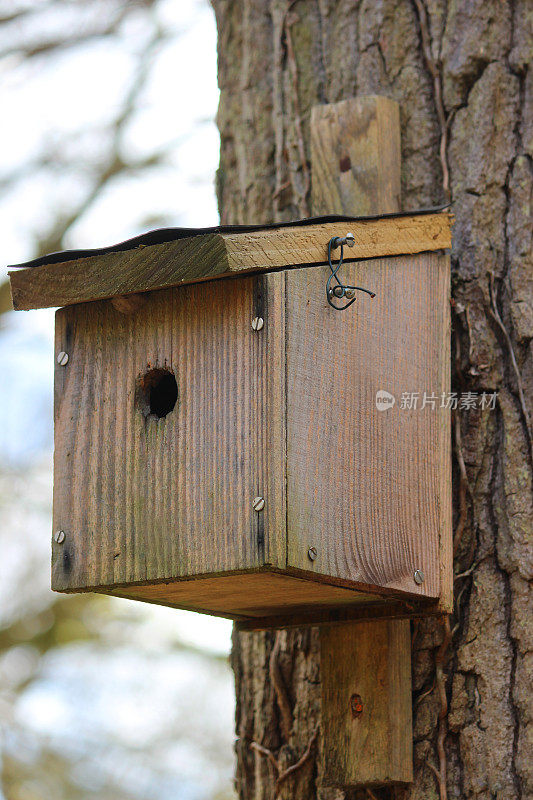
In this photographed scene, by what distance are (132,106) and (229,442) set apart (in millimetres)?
4012

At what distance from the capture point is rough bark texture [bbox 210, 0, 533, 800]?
2354mm

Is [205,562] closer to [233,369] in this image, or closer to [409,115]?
[233,369]

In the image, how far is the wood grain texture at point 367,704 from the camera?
2.34 metres

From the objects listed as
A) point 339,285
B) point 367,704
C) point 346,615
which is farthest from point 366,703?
point 339,285

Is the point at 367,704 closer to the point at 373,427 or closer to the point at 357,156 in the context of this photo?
the point at 373,427

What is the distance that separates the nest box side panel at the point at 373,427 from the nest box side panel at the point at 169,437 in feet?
0.15

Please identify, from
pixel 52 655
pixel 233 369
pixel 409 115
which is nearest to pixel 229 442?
pixel 233 369

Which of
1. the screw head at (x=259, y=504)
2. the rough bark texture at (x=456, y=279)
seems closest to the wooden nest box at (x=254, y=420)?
the screw head at (x=259, y=504)

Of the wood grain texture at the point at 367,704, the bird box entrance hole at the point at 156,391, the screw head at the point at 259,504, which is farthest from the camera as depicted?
the wood grain texture at the point at 367,704

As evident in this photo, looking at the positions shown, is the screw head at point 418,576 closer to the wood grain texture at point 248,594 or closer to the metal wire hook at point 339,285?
the wood grain texture at point 248,594

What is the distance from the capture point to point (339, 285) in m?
2.14

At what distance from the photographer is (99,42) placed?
562 centimetres

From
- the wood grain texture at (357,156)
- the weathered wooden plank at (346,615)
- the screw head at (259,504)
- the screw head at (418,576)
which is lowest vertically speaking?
the weathered wooden plank at (346,615)

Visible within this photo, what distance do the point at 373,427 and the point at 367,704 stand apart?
23.4 inches
